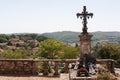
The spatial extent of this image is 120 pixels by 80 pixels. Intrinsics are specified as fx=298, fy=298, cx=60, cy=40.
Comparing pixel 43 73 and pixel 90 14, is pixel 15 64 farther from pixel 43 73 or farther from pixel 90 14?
pixel 90 14

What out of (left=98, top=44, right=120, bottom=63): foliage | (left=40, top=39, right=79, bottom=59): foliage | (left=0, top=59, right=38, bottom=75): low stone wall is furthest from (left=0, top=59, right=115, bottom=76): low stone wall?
(left=98, top=44, right=120, bottom=63): foliage

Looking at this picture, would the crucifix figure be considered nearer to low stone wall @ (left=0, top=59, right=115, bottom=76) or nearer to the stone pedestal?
the stone pedestal

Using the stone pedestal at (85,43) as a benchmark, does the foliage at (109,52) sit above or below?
below

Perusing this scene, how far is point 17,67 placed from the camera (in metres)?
18.2

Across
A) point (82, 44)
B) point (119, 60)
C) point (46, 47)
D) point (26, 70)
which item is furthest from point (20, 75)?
point (119, 60)

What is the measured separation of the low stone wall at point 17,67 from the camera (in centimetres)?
1811

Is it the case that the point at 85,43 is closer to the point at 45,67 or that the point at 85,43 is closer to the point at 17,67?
the point at 45,67

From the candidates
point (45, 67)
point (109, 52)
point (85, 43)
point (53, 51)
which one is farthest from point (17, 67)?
point (109, 52)

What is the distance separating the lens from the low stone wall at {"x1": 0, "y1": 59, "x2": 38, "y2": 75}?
18.1 m

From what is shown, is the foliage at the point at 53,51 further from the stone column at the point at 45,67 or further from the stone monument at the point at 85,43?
the stone monument at the point at 85,43

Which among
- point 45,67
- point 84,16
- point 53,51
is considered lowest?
point 45,67

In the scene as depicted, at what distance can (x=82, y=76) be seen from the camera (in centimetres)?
1166

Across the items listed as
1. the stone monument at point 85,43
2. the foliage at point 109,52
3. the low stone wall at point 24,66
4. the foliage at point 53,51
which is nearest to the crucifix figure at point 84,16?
the stone monument at point 85,43

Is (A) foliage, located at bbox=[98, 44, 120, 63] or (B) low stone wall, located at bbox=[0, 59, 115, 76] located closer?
(B) low stone wall, located at bbox=[0, 59, 115, 76]
